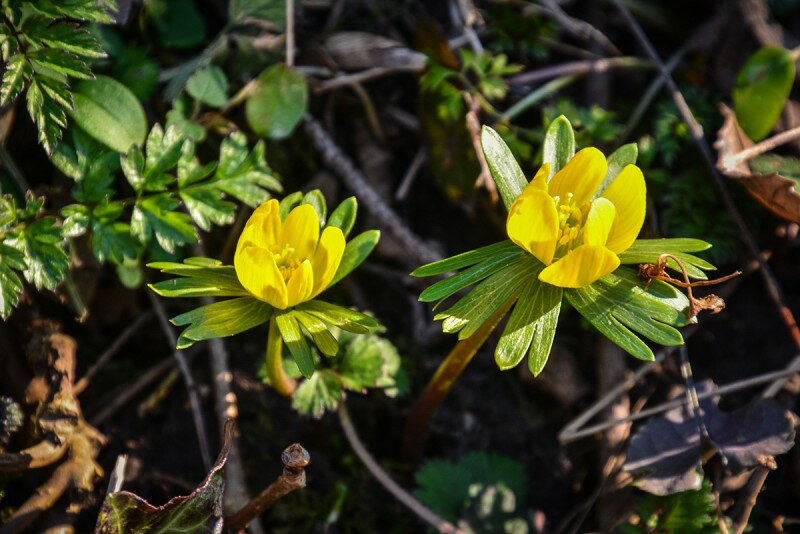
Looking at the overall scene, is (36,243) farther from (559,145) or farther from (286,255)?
(559,145)

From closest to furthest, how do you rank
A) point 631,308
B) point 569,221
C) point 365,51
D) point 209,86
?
→ point 631,308, point 569,221, point 209,86, point 365,51

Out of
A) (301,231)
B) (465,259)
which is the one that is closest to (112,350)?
(301,231)

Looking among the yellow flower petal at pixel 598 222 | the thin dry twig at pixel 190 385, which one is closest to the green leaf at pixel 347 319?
the yellow flower petal at pixel 598 222

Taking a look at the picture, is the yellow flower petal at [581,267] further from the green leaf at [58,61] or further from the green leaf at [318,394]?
the green leaf at [58,61]

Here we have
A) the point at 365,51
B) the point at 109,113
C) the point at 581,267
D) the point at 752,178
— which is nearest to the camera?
the point at 581,267

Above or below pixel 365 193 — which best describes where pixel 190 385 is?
below

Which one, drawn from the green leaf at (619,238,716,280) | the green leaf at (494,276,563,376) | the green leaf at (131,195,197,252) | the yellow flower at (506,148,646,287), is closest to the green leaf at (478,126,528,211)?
the yellow flower at (506,148,646,287)

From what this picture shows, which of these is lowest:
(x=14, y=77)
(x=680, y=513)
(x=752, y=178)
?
(x=680, y=513)

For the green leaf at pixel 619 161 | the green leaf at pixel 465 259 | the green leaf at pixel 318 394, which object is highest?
the green leaf at pixel 619 161
